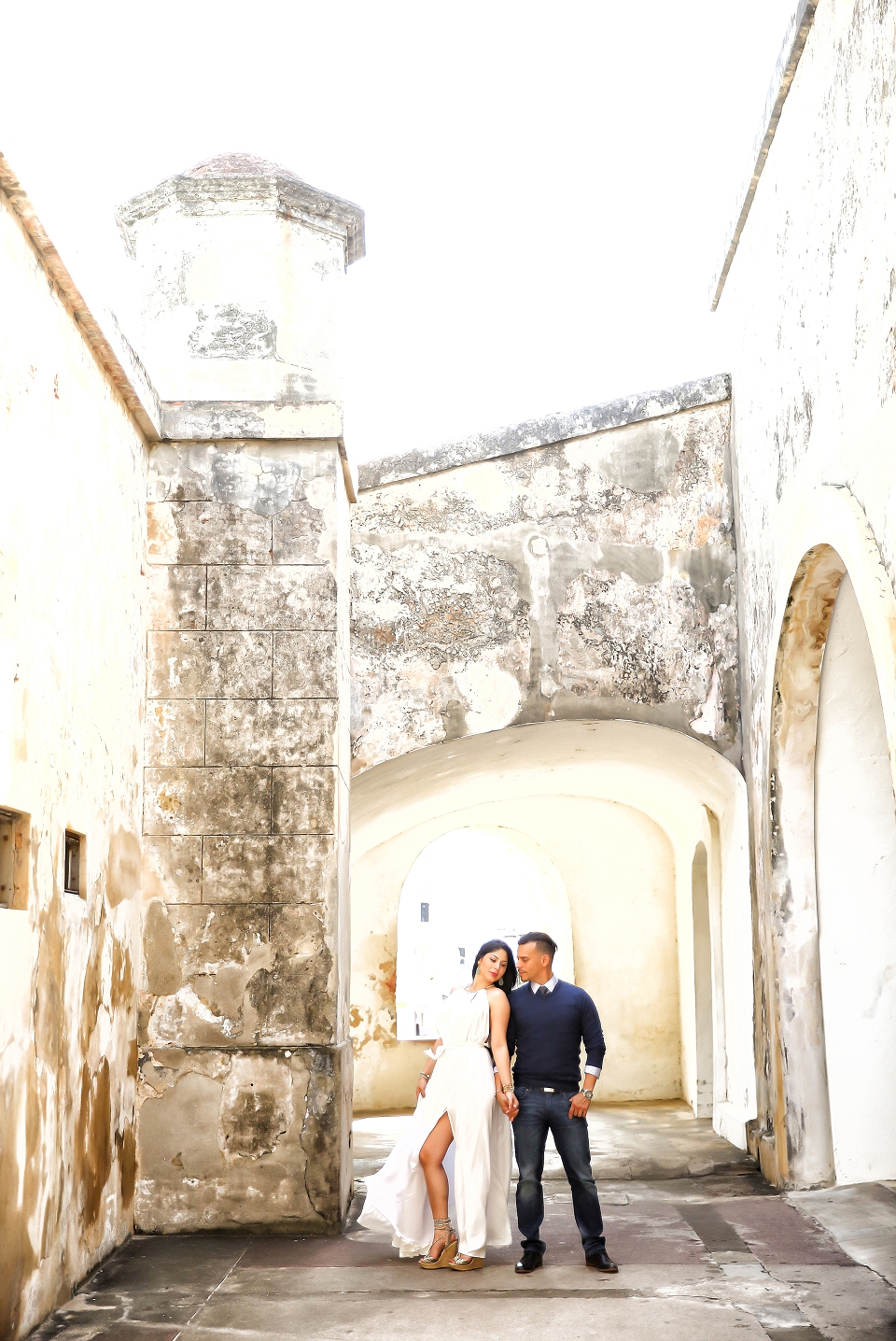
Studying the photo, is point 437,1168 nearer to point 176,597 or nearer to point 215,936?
point 215,936

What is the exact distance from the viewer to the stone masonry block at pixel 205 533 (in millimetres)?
5992

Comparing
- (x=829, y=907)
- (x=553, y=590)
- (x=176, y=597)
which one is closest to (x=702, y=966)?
(x=829, y=907)

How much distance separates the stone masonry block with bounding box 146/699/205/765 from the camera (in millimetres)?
5809

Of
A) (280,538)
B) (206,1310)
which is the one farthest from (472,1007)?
(280,538)

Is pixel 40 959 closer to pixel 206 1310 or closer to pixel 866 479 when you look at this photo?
pixel 206 1310

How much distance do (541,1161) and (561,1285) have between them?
44cm

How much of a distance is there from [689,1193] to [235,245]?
5506mm

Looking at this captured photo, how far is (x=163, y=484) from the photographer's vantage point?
6.05m

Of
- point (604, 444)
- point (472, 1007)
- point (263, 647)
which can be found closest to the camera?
point (472, 1007)

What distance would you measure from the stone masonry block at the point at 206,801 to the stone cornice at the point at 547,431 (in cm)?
226

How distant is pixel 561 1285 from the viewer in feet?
15.1

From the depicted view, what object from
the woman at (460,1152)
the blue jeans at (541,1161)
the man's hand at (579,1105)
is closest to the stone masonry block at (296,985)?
the woman at (460,1152)

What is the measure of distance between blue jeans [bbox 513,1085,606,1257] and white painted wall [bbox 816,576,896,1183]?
2.01 metres

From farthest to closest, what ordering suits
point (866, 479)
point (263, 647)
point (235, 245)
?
point (235, 245), point (263, 647), point (866, 479)
